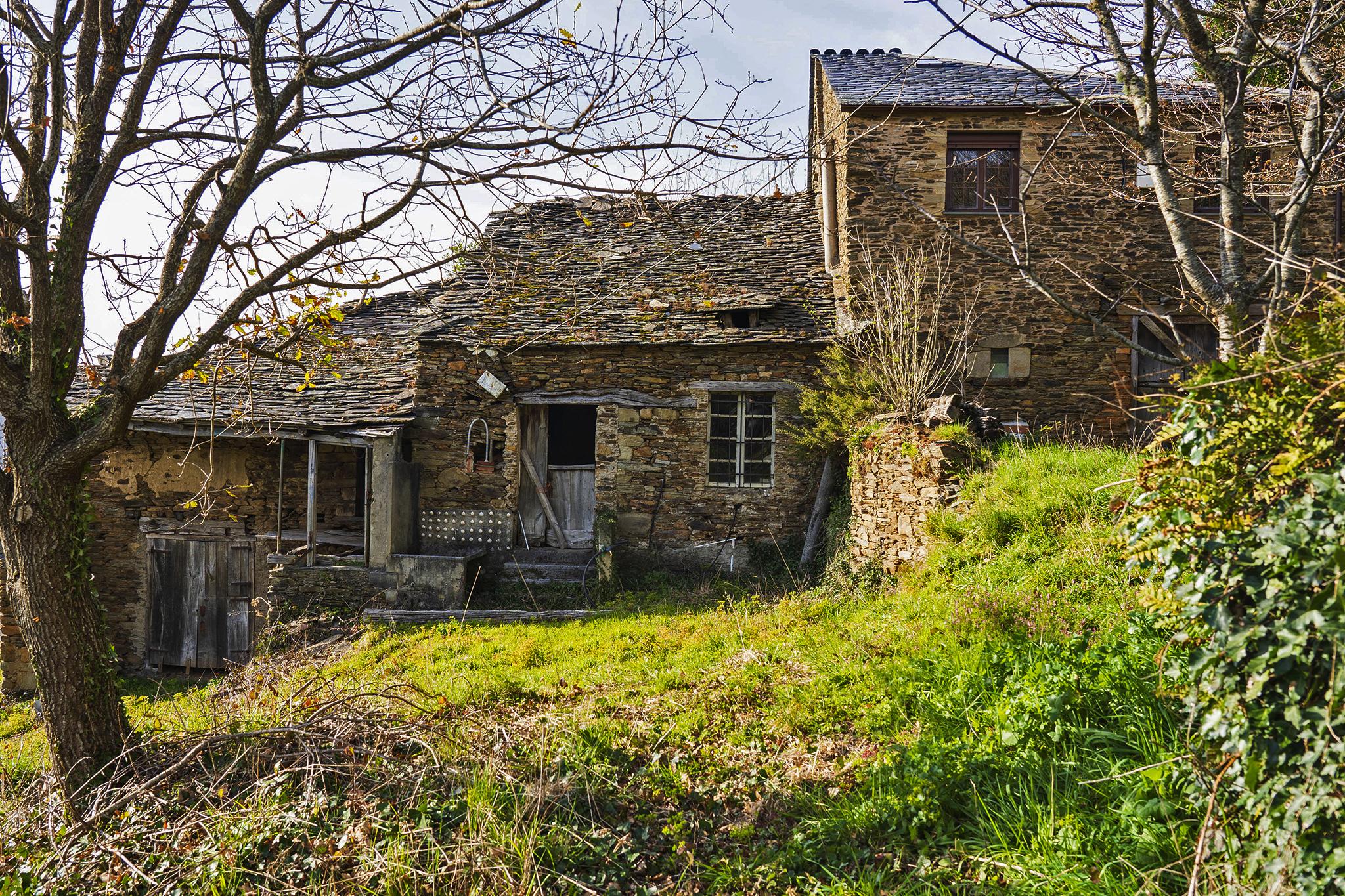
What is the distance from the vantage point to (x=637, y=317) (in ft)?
35.7

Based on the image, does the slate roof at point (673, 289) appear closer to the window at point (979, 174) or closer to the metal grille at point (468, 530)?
the window at point (979, 174)

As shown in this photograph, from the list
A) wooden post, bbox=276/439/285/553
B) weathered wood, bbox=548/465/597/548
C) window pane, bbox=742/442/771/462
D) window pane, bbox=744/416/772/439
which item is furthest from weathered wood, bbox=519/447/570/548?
wooden post, bbox=276/439/285/553

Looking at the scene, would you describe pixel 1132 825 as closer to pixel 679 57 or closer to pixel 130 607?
pixel 679 57

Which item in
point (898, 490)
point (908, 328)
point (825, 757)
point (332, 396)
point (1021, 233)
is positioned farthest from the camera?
point (332, 396)

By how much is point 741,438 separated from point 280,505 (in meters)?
6.58

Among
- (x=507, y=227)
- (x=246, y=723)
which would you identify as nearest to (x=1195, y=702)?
(x=246, y=723)

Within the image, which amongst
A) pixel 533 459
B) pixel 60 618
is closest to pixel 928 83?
pixel 533 459

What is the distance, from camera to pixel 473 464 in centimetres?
1102

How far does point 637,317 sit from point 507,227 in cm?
409

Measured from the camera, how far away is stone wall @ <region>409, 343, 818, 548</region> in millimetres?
10664

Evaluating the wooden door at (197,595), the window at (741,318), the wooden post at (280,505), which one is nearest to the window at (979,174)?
the window at (741,318)

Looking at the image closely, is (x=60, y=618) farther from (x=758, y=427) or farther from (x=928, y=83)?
(x=928, y=83)

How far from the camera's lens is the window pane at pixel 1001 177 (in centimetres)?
1052

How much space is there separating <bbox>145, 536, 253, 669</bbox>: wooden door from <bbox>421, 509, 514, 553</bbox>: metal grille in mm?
2883
